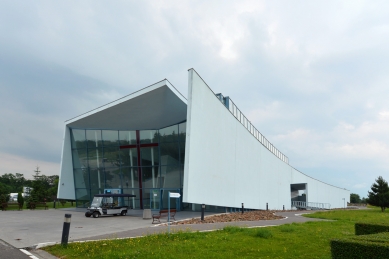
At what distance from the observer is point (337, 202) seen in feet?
227

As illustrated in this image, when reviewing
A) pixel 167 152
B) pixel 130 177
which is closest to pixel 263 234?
pixel 167 152

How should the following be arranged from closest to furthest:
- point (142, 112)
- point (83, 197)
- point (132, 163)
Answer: point (142, 112)
point (132, 163)
point (83, 197)

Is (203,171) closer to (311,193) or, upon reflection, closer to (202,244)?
(202,244)

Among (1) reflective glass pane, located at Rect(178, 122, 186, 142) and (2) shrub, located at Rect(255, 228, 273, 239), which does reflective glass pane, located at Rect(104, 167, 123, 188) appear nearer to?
(1) reflective glass pane, located at Rect(178, 122, 186, 142)

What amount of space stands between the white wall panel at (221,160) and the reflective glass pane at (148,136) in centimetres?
809

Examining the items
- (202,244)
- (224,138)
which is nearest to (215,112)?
(224,138)

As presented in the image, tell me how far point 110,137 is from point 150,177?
6.15m

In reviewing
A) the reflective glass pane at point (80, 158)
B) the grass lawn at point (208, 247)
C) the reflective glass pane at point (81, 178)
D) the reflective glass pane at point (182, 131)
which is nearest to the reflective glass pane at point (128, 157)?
the reflective glass pane at point (80, 158)

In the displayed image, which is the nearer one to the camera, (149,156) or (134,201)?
(149,156)

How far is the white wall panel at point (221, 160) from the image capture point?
2155cm

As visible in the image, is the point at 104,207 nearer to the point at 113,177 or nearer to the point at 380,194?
the point at 113,177

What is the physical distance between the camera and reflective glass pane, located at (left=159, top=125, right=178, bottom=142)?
102ft

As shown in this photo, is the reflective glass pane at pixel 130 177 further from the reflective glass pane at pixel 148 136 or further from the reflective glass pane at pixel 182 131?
the reflective glass pane at pixel 182 131

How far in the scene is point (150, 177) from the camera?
107 ft
